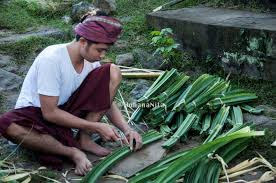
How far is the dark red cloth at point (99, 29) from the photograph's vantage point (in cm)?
380

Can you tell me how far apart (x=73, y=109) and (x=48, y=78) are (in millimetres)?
398

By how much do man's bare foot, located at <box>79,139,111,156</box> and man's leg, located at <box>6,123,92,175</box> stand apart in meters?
0.22

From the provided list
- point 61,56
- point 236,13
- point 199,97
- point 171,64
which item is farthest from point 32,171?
point 236,13

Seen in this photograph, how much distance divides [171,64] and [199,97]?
5.04 feet

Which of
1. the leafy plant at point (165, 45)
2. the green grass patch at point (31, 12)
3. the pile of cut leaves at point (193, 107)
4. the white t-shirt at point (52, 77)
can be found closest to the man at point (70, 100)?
the white t-shirt at point (52, 77)

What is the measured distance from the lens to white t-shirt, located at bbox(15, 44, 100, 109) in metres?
3.81

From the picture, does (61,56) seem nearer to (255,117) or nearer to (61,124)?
(61,124)

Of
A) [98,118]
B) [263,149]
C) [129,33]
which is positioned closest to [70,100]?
[98,118]

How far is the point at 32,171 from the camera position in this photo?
3.86 metres

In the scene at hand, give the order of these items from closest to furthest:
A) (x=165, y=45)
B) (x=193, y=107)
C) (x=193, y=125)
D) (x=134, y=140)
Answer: (x=134, y=140), (x=193, y=125), (x=193, y=107), (x=165, y=45)

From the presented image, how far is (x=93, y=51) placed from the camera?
385 cm

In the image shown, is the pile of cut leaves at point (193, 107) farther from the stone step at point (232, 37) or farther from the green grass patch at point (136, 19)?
the green grass patch at point (136, 19)

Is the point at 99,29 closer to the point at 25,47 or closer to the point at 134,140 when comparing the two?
the point at 134,140

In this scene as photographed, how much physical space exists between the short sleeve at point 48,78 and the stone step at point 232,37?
2.55 m
